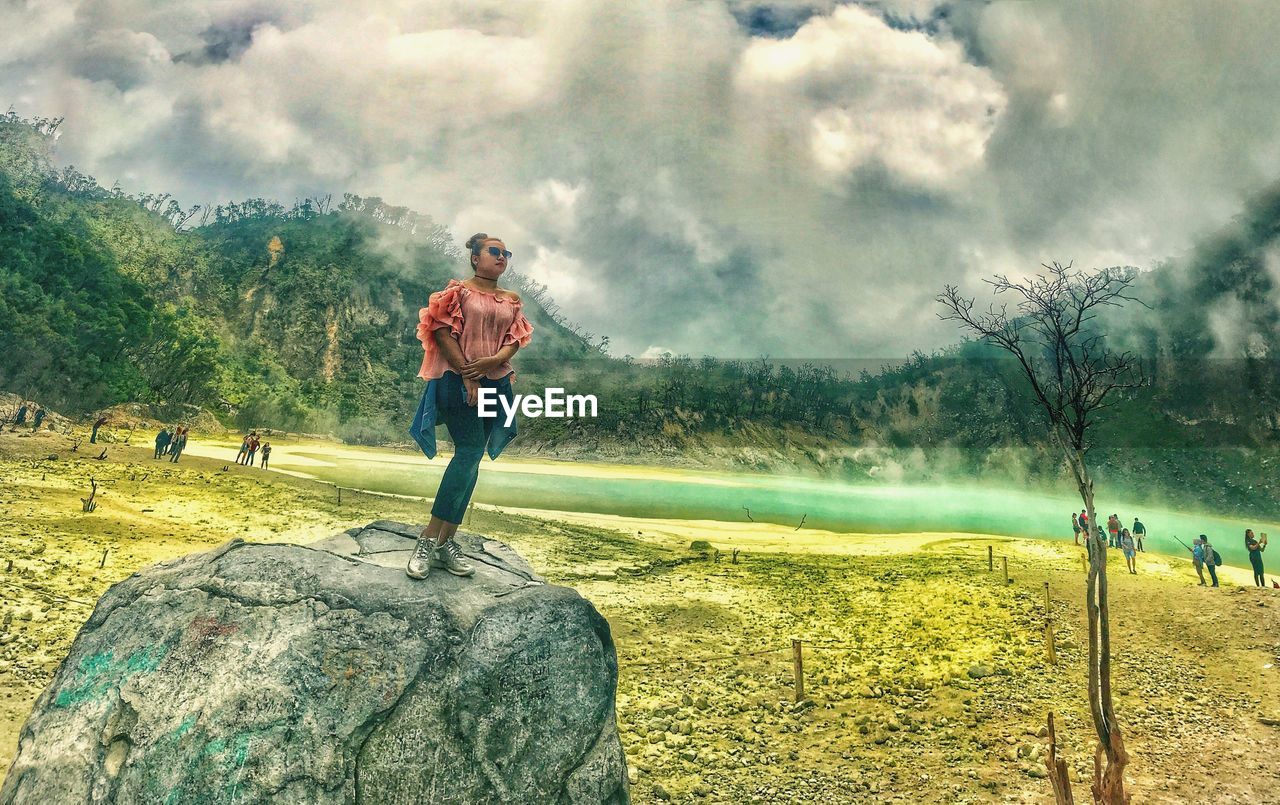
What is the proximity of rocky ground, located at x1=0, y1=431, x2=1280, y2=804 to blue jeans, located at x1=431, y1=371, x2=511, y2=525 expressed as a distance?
4.96m

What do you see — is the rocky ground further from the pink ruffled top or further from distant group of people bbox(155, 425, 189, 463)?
the pink ruffled top

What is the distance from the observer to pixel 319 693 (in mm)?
3123

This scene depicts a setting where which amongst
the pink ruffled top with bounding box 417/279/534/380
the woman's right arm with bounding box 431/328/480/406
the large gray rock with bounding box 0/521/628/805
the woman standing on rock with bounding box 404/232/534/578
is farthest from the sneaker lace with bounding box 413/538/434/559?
the pink ruffled top with bounding box 417/279/534/380

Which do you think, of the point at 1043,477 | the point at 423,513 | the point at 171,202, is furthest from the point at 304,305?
the point at 1043,477

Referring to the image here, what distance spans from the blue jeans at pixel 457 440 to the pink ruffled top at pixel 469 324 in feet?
0.45

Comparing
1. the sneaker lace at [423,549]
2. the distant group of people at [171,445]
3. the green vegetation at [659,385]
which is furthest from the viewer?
the green vegetation at [659,385]

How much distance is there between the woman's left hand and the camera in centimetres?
375

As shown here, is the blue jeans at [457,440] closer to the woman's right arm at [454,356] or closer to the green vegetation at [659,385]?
the woman's right arm at [454,356]

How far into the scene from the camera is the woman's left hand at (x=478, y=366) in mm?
3746

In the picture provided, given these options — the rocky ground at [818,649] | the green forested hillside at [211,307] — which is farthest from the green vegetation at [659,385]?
the rocky ground at [818,649]

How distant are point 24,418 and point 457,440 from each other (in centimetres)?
2528

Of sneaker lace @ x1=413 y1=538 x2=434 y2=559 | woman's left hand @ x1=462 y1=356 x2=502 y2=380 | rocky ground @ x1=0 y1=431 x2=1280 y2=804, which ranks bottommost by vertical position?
rocky ground @ x1=0 y1=431 x2=1280 y2=804

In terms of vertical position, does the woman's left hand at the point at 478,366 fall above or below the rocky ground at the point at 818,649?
above

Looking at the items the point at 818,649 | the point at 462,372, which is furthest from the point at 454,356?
the point at 818,649
